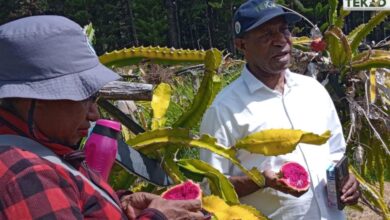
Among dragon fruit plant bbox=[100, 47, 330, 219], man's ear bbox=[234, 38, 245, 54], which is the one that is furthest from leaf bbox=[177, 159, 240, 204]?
man's ear bbox=[234, 38, 245, 54]

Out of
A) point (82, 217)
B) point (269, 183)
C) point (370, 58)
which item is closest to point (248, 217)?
point (269, 183)

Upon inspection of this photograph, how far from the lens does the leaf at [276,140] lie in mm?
2306

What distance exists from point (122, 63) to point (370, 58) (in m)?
2.23

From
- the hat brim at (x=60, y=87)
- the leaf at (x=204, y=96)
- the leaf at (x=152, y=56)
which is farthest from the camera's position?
the leaf at (x=152, y=56)

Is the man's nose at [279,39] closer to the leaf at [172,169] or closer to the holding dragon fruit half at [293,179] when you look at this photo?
the holding dragon fruit half at [293,179]

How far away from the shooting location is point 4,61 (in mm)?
1524

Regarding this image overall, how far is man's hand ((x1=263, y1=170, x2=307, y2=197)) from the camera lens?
2.42 metres

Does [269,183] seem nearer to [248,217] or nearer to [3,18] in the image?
[248,217]

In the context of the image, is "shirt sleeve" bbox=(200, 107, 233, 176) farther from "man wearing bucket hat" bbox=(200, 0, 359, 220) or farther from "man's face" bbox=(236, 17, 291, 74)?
"man's face" bbox=(236, 17, 291, 74)

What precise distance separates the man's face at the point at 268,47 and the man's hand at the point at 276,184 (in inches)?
18.9

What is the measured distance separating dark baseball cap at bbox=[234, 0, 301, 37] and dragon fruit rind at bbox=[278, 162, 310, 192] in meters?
0.62

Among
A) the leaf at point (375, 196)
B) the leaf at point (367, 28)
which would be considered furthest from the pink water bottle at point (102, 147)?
the leaf at point (367, 28)

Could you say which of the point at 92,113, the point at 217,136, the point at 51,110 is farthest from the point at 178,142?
the point at 51,110

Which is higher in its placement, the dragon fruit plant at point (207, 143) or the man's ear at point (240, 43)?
the man's ear at point (240, 43)
